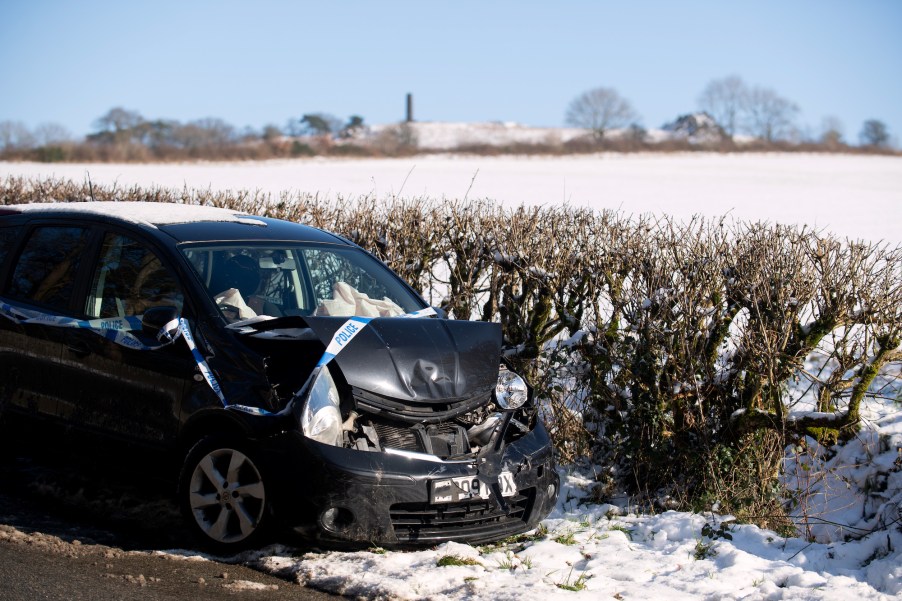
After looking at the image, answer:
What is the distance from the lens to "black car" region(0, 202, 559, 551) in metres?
5.08

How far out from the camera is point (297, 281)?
6430 mm

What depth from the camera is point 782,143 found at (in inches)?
2010

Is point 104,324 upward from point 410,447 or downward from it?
upward

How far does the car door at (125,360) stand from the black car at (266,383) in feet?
0.04

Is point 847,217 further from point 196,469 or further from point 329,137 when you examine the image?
point 329,137

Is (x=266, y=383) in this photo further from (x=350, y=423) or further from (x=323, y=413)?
(x=350, y=423)

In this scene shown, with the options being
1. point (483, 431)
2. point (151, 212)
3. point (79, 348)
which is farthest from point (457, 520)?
point (151, 212)

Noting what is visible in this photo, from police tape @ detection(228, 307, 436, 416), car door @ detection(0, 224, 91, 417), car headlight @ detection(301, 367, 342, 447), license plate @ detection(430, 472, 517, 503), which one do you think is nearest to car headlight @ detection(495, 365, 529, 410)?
license plate @ detection(430, 472, 517, 503)

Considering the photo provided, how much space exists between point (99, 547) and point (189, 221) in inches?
83.2

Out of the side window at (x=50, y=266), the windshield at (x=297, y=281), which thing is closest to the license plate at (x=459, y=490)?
the windshield at (x=297, y=281)

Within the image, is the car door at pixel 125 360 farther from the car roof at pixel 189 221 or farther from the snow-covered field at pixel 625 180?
the snow-covered field at pixel 625 180

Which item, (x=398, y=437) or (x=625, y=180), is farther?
(x=625, y=180)

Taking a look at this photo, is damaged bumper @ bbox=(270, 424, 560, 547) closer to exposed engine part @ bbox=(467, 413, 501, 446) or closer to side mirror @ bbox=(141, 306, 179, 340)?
exposed engine part @ bbox=(467, 413, 501, 446)

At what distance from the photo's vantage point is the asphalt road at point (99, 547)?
15.8 ft
